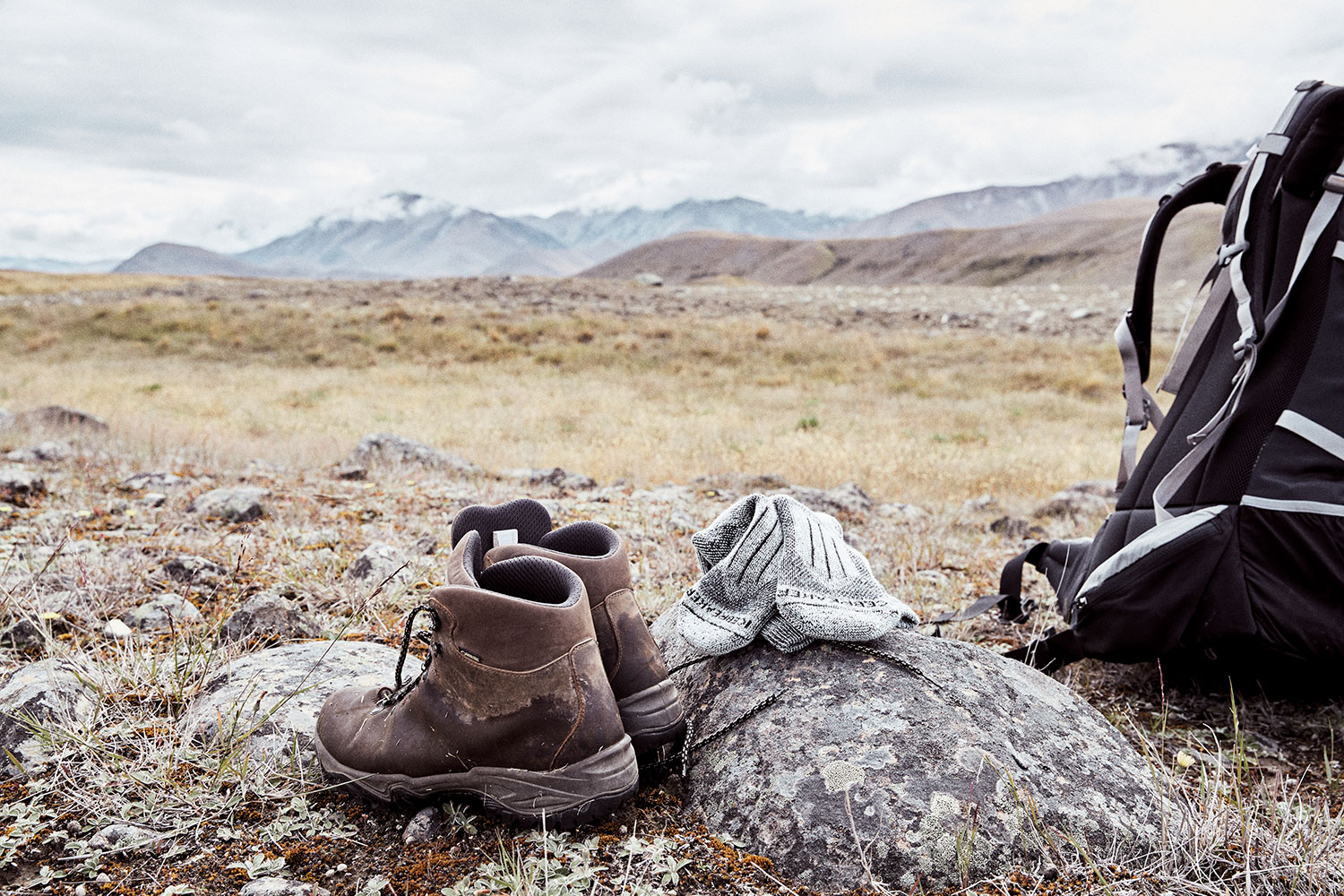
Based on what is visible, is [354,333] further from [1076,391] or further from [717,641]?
[717,641]

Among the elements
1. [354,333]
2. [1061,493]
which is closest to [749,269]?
[354,333]

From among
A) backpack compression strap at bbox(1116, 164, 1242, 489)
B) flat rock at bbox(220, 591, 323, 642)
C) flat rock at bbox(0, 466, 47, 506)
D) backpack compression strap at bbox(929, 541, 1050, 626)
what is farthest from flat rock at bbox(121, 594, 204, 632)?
backpack compression strap at bbox(1116, 164, 1242, 489)

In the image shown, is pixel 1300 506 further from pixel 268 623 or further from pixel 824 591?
pixel 268 623

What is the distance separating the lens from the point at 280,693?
2.45 m

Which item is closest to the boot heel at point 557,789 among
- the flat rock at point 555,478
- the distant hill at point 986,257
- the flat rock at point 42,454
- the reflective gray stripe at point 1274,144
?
the reflective gray stripe at point 1274,144

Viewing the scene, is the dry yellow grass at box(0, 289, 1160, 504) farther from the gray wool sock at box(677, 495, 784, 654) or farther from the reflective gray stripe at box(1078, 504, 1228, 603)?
the gray wool sock at box(677, 495, 784, 654)

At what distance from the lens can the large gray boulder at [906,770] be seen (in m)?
1.88

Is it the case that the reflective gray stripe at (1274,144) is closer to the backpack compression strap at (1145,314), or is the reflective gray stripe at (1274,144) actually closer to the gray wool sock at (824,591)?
the backpack compression strap at (1145,314)

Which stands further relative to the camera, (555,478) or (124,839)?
(555,478)

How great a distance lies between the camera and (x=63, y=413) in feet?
29.4

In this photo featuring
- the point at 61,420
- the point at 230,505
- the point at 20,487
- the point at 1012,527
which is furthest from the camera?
the point at 61,420

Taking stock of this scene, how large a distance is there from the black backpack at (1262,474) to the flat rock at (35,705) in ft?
10.3

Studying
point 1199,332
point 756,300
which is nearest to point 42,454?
point 1199,332

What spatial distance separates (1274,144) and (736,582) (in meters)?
2.35
